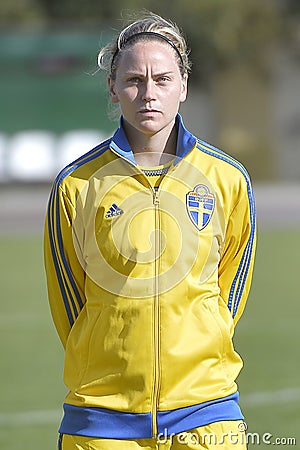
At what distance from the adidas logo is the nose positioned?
0.38 metres

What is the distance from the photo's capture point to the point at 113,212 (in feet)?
11.9

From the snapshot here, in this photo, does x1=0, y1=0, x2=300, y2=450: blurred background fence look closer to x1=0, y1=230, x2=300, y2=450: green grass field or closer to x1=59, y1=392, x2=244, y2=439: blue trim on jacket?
x1=0, y1=230, x2=300, y2=450: green grass field

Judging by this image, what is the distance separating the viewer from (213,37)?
140 feet

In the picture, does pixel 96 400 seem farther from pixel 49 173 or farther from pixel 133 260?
pixel 49 173

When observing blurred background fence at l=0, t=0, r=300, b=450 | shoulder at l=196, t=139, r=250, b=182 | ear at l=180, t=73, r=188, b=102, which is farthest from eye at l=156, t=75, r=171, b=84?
blurred background fence at l=0, t=0, r=300, b=450

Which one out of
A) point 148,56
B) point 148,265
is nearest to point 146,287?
point 148,265

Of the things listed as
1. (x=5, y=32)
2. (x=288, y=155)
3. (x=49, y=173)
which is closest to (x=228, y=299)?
(x=49, y=173)

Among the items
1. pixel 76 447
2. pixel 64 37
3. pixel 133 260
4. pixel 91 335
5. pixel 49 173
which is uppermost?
pixel 64 37

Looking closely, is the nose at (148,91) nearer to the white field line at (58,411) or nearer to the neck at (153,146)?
the neck at (153,146)

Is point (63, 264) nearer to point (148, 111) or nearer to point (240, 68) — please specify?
point (148, 111)

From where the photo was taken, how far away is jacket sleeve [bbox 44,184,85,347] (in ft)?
12.3

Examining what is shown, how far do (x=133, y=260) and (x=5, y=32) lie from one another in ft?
116

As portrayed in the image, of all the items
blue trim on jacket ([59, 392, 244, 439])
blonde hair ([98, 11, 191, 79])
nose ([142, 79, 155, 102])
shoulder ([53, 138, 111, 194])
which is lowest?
blue trim on jacket ([59, 392, 244, 439])

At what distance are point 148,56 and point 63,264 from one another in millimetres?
797
